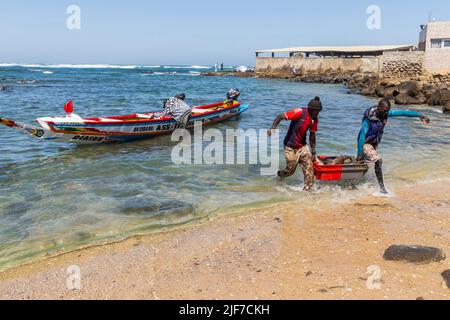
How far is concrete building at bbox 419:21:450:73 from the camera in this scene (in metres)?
38.1

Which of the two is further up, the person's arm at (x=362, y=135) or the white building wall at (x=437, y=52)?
the white building wall at (x=437, y=52)

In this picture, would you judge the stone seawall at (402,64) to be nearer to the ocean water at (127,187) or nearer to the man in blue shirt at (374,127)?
the ocean water at (127,187)

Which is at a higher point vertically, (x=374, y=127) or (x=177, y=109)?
(x=177, y=109)

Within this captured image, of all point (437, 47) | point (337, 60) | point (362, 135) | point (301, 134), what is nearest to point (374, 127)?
point (362, 135)

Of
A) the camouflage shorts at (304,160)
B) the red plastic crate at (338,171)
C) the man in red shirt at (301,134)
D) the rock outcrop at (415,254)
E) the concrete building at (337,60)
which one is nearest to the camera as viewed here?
the rock outcrop at (415,254)

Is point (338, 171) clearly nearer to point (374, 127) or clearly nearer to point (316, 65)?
point (374, 127)

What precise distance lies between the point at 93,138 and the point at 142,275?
900 cm

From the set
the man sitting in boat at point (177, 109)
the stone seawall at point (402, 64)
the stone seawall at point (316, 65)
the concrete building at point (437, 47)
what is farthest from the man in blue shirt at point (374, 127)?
the stone seawall at point (316, 65)

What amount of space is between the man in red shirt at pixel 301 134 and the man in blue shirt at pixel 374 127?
3.38 feet

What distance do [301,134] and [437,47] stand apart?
3918 cm

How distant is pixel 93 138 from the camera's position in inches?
517

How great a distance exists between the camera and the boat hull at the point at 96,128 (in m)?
11.9

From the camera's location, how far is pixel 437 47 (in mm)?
39500

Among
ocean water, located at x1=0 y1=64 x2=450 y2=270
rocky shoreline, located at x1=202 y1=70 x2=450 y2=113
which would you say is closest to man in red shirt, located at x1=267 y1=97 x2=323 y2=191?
ocean water, located at x1=0 y1=64 x2=450 y2=270
